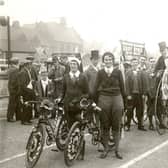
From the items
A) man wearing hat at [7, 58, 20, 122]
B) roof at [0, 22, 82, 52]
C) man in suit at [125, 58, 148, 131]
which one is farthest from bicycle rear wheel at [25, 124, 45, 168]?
roof at [0, 22, 82, 52]

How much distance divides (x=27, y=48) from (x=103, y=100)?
4267 cm

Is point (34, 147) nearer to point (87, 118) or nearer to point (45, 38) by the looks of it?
point (87, 118)

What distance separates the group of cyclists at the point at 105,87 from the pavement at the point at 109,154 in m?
0.33

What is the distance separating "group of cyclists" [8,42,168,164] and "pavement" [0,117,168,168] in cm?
33

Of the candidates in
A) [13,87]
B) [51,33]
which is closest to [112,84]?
[13,87]

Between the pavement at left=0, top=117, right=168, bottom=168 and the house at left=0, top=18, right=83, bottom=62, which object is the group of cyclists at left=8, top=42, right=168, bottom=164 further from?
the house at left=0, top=18, right=83, bottom=62

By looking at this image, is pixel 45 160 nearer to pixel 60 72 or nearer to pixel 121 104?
pixel 121 104

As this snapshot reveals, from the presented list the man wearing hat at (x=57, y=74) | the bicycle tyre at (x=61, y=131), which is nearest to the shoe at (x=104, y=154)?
the bicycle tyre at (x=61, y=131)

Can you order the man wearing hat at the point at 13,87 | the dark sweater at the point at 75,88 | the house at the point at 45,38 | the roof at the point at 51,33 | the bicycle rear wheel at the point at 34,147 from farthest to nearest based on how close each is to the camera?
the roof at the point at 51,33 < the house at the point at 45,38 < the man wearing hat at the point at 13,87 < the dark sweater at the point at 75,88 < the bicycle rear wheel at the point at 34,147

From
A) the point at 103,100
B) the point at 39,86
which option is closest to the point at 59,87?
the point at 39,86

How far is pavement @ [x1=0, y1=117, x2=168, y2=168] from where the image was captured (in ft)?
22.5

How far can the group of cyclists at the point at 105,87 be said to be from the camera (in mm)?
7336

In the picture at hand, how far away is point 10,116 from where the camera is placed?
11914 millimetres

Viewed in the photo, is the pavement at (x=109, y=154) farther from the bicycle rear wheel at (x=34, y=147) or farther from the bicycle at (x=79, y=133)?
the bicycle rear wheel at (x=34, y=147)
